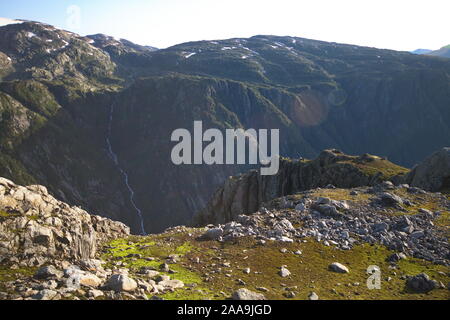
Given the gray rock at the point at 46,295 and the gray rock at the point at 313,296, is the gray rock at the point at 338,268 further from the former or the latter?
the gray rock at the point at 46,295

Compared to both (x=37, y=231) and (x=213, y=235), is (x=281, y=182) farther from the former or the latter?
(x=37, y=231)

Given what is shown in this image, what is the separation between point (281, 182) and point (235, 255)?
217 feet

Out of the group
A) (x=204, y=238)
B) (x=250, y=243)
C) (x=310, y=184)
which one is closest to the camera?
(x=250, y=243)

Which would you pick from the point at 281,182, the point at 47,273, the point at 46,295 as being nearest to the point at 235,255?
the point at 47,273

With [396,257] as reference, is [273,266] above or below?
above

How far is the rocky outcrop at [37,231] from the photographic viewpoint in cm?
2184

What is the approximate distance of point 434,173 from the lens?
6050 centimetres

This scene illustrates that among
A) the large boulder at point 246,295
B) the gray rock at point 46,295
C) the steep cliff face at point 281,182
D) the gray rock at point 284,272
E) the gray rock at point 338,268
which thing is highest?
the gray rock at point 46,295

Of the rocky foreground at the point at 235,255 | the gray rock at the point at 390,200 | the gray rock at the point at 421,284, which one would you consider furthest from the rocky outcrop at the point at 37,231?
the gray rock at the point at 390,200

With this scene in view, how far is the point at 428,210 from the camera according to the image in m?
38.5

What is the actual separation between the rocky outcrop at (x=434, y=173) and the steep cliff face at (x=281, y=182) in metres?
14.0
